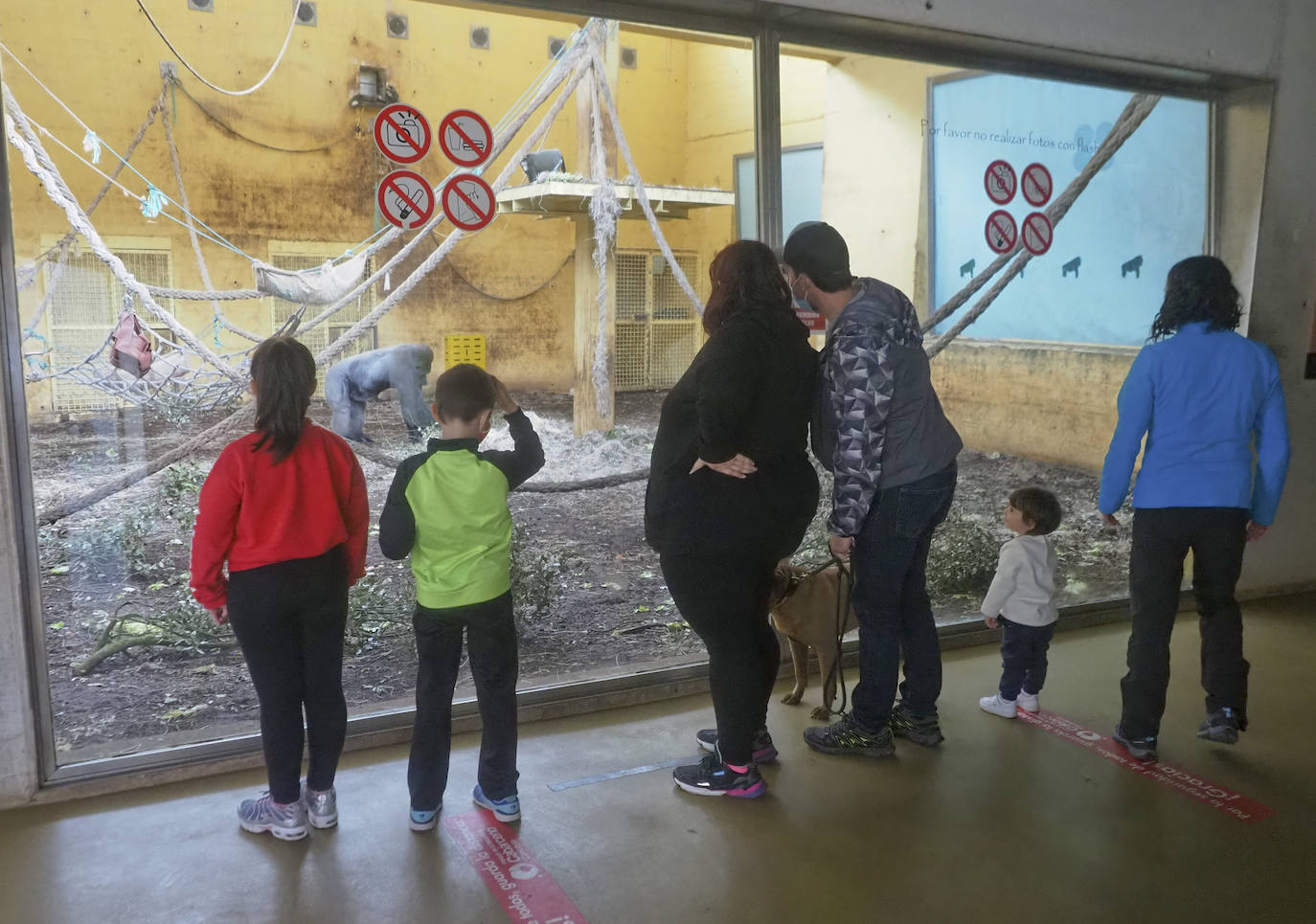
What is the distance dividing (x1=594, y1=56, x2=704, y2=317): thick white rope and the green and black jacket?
1.07m

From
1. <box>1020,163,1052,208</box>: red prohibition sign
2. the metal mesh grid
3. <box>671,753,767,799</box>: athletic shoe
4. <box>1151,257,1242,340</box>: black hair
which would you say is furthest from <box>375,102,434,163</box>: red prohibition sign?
<box>1020,163,1052,208</box>: red prohibition sign

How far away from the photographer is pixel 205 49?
268 cm

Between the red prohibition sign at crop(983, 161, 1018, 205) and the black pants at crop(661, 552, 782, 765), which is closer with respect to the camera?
the black pants at crop(661, 552, 782, 765)

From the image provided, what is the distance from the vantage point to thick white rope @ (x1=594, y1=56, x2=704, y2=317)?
10.3 ft

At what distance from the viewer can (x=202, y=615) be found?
291 cm

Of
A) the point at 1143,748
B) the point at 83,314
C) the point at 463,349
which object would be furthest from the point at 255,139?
the point at 1143,748

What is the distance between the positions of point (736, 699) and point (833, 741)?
53 centimetres

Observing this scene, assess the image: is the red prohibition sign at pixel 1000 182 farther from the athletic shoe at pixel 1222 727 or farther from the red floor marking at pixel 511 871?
the red floor marking at pixel 511 871

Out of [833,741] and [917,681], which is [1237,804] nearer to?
[917,681]

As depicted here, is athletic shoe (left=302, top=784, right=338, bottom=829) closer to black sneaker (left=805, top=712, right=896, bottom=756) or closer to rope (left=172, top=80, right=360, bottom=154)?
black sneaker (left=805, top=712, right=896, bottom=756)

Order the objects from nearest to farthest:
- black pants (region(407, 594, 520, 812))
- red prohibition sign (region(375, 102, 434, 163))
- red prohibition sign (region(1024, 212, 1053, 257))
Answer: black pants (region(407, 594, 520, 812)) → red prohibition sign (region(375, 102, 434, 163)) → red prohibition sign (region(1024, 212, 1053, 257))

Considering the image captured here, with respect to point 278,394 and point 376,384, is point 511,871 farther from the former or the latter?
point 376,384

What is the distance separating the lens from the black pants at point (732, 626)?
2506 millimetres

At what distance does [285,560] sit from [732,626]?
1.07m
